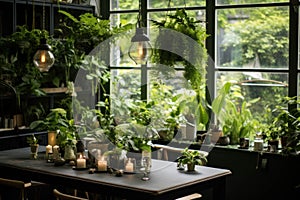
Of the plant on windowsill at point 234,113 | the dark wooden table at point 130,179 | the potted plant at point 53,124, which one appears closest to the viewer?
the dark wooden table at point 130,179

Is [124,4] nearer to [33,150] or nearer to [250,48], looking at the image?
[250,48]

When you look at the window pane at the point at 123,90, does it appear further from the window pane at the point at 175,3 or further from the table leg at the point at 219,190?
the table leg at the point at 219,190

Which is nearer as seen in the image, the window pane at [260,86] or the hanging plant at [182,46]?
the hanging plant at [182,46]

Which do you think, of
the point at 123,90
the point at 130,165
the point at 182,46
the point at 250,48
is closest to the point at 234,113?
the point at 250,48

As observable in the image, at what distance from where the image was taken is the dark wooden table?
443 cm

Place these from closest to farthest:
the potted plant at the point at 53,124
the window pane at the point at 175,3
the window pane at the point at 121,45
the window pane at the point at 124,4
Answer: the potted plant at the point at 53,124
the window pane at the point at 175,3
the window pane at the point at 121,45
the window pane at the point at 124,4

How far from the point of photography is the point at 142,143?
505cm

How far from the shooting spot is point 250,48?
20.6ft

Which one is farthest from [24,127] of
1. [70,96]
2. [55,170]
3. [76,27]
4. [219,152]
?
[219,152]

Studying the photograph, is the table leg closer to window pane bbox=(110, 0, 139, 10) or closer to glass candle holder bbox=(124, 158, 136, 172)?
glass candle holder bbox=(124, 158, 136, 172)

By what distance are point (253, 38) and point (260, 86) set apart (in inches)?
19.9

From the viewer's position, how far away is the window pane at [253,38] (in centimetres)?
607

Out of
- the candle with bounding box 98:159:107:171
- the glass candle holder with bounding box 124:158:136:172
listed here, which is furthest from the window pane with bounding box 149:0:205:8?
the candle with bounding box 98:159:107:171

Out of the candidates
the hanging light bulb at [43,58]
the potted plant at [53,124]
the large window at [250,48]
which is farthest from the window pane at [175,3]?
the hanging light bulb at [43,58]
